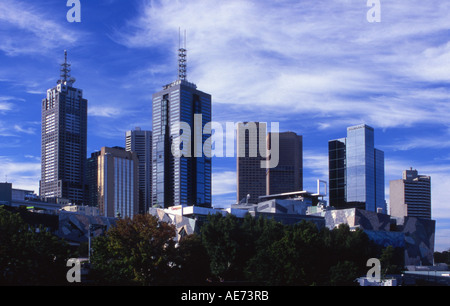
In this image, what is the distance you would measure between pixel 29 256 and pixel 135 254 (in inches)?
500

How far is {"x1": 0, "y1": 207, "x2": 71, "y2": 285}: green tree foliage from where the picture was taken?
199 ft

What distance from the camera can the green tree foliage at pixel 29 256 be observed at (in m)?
60.8

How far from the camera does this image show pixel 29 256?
62875 mm

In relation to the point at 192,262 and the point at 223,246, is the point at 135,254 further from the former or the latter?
the point at 223,246

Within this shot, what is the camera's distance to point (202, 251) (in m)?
86.7

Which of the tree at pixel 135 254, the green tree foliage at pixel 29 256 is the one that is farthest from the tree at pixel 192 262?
the green tree foliage at pixel 29 256

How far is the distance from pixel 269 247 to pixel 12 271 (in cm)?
3372

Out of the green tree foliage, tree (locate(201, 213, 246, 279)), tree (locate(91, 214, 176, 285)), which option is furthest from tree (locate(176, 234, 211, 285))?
the green tree foliage

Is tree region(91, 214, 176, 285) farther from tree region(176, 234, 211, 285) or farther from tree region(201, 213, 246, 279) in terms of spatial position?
tree region(201, 213, 246, 279)

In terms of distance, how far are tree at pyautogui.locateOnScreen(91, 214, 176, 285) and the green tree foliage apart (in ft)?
15.7

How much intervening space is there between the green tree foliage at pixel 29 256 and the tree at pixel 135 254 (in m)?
4.78

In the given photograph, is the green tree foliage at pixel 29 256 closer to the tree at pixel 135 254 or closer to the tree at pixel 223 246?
the tree at pixel 135 254
